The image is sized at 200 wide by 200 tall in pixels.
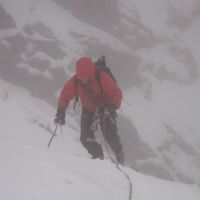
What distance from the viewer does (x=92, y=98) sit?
8656mm

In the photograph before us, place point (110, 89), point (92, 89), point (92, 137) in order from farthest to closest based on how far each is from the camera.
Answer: point (92, 137), point (92, 89), point (110, 89)

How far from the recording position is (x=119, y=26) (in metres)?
73.7

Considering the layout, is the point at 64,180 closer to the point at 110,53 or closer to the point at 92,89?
the point at 92,89

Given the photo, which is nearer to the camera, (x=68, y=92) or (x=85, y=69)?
(x=85, y=69)

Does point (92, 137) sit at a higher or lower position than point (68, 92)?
lower

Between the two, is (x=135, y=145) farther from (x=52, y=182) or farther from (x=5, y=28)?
(x=52, y=182)

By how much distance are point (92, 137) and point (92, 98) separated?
92 cm

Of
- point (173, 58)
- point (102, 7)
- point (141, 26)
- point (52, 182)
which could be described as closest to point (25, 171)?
point (52, 182)

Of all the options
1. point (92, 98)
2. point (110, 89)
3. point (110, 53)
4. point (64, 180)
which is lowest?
point (64, 180)

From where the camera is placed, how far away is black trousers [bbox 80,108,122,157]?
8.84 meters

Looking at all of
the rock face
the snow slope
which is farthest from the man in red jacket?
the rock face

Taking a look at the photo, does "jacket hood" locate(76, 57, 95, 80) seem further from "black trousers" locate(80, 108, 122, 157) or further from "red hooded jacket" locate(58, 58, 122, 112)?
"black trousers" locate(80, 108, 122, 157)

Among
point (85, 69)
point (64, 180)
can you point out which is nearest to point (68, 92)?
point (85, 69)

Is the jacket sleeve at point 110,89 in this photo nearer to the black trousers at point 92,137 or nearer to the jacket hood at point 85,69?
the jacket hood at point 85,69
